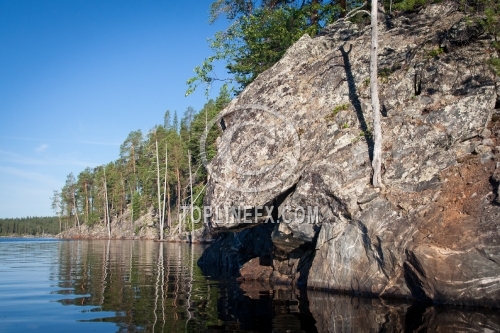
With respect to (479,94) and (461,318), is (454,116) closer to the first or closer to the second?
(479,94)

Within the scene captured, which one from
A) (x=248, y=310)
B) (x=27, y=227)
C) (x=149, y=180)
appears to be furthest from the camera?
(x=27, y=227)

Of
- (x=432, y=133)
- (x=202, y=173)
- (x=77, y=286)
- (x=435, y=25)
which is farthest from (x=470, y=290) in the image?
(x=202, y=173)

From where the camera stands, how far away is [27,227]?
149m

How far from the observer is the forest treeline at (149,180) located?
56000 mm

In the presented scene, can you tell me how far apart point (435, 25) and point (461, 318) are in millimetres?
11628

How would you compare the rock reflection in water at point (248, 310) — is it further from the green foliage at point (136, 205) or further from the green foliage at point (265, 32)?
the green foliage at point (136, 205)

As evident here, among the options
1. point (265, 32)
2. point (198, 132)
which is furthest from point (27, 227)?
point (265, 32)

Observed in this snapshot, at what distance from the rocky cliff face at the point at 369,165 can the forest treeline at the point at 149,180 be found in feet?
98.0

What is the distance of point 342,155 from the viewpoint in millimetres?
12781

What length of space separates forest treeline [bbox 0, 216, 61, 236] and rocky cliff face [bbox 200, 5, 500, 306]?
14790 centimetres

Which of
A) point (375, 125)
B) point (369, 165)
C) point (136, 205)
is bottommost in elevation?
point (369, 165)

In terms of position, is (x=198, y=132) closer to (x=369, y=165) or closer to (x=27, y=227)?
(x=369, y=165)

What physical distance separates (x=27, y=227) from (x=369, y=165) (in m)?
164

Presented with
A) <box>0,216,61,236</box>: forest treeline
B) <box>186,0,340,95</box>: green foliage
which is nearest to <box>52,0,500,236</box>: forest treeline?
<box>186,0,340,95</box>: green foliage
